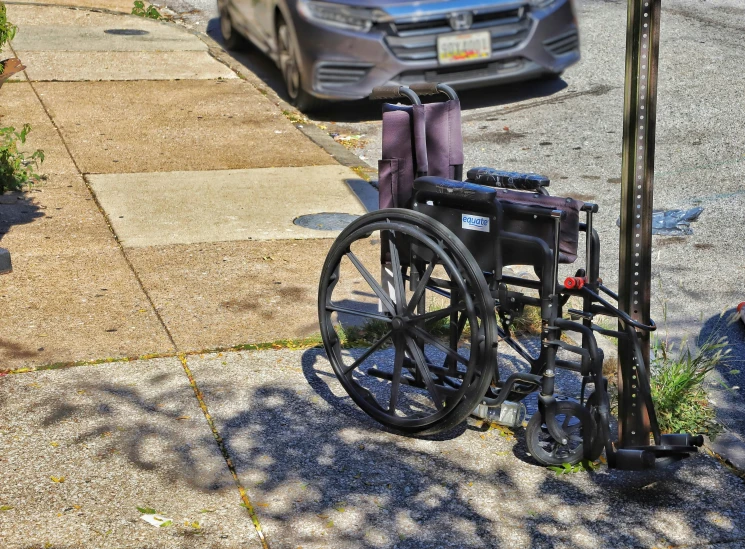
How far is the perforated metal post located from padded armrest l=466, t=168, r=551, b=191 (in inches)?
15.5

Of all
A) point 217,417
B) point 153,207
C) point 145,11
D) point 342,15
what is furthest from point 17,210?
point 145,11

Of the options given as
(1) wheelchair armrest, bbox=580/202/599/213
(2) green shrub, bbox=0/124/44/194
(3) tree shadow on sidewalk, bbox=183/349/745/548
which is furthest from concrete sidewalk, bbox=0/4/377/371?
Answer: (1) wheelchair armrest, bbox=580/202/599/213

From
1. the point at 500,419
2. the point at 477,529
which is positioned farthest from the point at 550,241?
the point at 477,529

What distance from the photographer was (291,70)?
10250mm

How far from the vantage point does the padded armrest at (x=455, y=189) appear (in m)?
4.15

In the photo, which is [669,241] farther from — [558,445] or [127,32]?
[127,32]

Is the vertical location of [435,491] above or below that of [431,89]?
below

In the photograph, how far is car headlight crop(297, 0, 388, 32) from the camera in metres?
9.38

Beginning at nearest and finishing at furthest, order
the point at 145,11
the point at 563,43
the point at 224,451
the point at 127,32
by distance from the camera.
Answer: the point at 224,451 < the point at 563,43 < the point at 127,32 < the point at 145,11

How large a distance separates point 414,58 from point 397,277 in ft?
17.6

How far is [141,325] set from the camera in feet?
18.6

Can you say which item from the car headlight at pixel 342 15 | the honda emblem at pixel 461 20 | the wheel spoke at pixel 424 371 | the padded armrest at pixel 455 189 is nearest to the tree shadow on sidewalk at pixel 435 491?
the wheel spoke at pixel 424 371

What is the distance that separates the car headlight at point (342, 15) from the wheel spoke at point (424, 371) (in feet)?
18.2

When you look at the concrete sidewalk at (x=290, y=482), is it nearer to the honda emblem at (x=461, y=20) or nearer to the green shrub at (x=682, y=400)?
the green shrub at (x=682, y=400)
